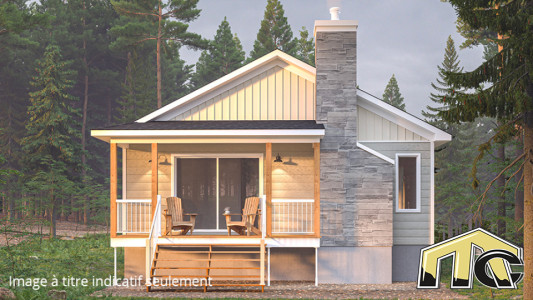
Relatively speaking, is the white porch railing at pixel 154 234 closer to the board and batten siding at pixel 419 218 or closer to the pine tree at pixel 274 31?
the board and batten siding at pixel 419 218

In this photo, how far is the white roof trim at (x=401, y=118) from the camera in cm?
1299

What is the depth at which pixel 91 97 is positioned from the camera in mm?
41969

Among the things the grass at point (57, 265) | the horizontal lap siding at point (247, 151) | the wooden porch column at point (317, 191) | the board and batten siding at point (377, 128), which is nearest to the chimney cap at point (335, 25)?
the board and batten siding at point (377, 128)

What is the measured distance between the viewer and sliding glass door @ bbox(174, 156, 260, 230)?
1420 centimetres

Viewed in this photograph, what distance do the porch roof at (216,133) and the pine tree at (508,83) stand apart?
11.4 ft

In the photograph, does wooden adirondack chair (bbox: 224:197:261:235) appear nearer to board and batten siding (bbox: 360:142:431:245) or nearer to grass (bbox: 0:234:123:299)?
grass (bbox: 0:234:123:299)

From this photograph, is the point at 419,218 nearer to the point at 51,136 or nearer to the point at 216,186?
the point at 216,186

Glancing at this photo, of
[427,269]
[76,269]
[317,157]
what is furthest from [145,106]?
[427,269]

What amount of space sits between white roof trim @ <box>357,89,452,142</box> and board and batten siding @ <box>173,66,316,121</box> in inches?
57.1

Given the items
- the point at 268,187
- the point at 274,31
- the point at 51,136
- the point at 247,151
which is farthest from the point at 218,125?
the point at 274,31

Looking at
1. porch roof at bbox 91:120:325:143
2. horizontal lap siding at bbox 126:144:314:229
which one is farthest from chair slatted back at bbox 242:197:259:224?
porch roof at bbox 91:120:325:143

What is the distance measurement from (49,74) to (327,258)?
1883 centimetres

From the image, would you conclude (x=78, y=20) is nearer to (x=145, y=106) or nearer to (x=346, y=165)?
(x=145, y=106)

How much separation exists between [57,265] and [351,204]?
7951 millimetres
